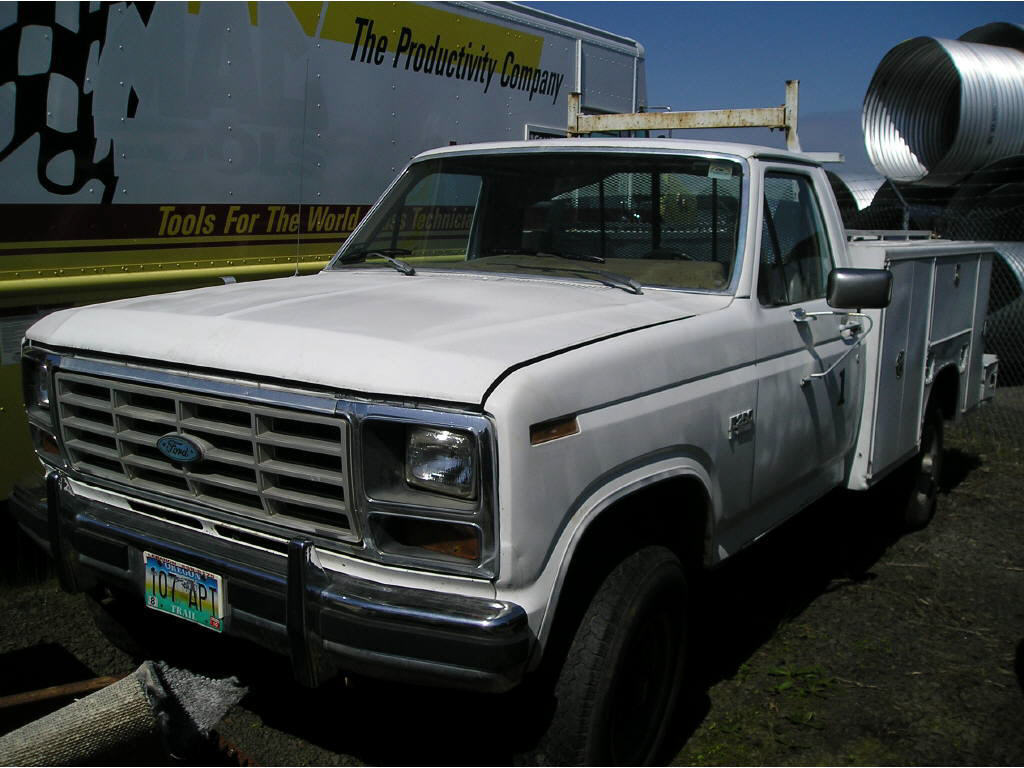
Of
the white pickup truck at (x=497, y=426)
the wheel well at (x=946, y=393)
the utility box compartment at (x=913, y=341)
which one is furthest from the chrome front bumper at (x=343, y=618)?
the wheel well at (x=946, y=393)

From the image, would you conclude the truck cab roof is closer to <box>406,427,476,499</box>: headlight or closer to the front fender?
the front fender

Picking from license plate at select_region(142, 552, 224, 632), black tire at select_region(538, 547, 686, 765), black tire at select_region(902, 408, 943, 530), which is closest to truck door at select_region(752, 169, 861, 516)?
black tire at select_region(538, 547, 686, 765)

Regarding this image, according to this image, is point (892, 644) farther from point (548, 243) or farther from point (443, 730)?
point (548, 243)

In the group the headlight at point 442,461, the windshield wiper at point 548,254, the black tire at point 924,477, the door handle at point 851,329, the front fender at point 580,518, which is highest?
the windshield wiper at point 548,254

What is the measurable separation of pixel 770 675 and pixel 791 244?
1.76 m

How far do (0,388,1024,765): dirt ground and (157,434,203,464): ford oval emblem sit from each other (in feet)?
2.80

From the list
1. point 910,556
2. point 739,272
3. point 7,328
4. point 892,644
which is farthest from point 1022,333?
point 7,328

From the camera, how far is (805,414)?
12.6 ft

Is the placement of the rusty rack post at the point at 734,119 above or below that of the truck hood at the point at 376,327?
above

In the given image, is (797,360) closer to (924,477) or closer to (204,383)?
(204,383)

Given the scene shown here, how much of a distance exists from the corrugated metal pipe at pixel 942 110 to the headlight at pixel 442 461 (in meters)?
11.2

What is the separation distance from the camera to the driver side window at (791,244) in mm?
3789

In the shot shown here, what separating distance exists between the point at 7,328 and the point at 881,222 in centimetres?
1052

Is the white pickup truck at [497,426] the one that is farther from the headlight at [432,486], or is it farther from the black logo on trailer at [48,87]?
the black logo on trailer at [48,87]
